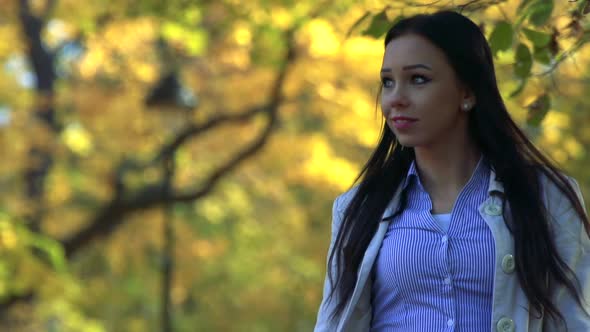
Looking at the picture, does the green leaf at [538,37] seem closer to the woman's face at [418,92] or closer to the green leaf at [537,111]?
the green leaf at [537,111]

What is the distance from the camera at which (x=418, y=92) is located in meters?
2.96

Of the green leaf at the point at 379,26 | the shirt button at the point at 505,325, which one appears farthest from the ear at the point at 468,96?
the green leaf at the point at 379,26

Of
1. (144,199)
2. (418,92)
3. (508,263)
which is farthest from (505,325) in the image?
(144,199)

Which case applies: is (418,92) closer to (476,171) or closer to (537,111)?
(476,171)

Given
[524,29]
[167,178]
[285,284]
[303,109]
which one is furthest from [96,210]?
[524,29]

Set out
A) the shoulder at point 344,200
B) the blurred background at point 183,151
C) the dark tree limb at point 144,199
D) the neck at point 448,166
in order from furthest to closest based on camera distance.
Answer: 1. the dark tree limb at point 144,199
2. the blurred background at point 183,151
3. the shoulder at point 344,200
4. the neck at point 448,166

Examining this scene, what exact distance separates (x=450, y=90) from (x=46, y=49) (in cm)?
1584

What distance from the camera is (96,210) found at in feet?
51.3

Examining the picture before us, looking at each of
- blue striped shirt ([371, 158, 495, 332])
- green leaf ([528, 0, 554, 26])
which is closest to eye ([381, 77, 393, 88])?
→ blue striped shirt ([371, 158, 495, 332])

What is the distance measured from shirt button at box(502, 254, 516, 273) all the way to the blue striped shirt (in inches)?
1.1

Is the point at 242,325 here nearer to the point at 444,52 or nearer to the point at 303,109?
the point at 303,109

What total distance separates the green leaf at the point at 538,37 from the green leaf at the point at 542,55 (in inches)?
2.8

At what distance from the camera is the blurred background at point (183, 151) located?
40.8 feet

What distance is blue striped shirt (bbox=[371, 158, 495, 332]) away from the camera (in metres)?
2.81
